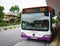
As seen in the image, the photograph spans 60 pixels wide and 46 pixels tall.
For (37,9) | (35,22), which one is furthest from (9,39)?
(37,9)

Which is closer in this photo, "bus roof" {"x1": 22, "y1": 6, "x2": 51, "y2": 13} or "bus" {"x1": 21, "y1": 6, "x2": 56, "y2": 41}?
"bus" {"x1": 21, "y1": 6, "x2": 56, "y2": 41}

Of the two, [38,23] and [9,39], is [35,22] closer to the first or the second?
[38,23]

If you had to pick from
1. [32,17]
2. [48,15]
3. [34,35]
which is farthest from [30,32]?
[48,15]

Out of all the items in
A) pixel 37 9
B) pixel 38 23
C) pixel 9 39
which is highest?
pixel 37 9

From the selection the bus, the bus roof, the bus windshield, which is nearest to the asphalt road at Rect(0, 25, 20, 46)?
the bus

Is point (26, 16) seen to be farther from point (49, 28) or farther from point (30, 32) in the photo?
point (49, 28)

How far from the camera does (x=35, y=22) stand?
10391 millimetres

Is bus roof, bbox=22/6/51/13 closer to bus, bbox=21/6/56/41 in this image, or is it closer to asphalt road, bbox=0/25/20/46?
bus, bbox=21/6/56/41

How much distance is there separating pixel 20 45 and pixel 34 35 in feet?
4.66

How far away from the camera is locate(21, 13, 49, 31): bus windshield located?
1005 centimetres

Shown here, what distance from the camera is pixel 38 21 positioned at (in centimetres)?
1034

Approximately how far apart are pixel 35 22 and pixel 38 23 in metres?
0.22

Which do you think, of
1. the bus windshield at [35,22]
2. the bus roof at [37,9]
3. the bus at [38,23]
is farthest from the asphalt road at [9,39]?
the bus roof at [37,9]

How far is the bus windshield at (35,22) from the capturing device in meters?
10.1
